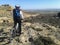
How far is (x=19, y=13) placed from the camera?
15.4 m

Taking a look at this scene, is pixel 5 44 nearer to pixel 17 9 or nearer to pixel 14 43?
pixel 14 43

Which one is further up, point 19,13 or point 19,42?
point 19,13

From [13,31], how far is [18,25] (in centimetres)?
57

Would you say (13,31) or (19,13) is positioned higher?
(19,13)

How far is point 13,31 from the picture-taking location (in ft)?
51.1

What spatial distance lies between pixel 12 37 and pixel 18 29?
0.67 metres

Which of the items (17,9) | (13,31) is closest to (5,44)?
(13,31)

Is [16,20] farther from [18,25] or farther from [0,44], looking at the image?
[0,44]

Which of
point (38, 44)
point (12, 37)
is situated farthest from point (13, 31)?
point (38, 44)

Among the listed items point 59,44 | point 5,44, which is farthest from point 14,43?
point 59,44

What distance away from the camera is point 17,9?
1542cm

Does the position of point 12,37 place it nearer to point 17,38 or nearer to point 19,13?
point 17,38

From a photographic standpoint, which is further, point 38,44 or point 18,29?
point 18,29

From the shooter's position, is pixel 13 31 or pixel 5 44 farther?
pixel 13 31
